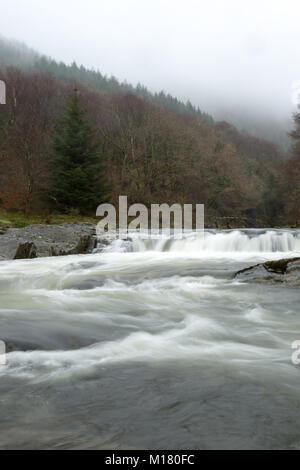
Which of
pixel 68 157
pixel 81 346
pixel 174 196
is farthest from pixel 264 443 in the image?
pixel 174 196

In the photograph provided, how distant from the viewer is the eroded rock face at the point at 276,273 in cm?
707

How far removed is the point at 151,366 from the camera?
131 inches

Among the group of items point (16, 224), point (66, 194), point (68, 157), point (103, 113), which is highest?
point (103, 113)

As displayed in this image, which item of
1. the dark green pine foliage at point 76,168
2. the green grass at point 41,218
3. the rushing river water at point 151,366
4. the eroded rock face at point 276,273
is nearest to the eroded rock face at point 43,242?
the green grass at point 41,218

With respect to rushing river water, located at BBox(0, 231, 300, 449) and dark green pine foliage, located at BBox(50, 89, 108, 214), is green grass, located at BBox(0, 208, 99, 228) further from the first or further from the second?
rushing river water, located at BBox(0, 231, 300, 449)

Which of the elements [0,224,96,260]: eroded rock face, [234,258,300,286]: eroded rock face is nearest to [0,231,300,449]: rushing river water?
[234,258,300,286]: eroded rock face

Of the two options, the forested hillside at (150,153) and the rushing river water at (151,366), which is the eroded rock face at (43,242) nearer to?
the rushing river water at (151,366)

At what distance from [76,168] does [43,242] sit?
455 inches

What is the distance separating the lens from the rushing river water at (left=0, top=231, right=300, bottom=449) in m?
2.18

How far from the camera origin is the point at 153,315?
5309mm

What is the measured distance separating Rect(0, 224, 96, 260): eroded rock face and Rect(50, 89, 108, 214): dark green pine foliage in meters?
8.42

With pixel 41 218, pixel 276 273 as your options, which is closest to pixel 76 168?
pixel 41 218
